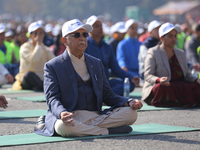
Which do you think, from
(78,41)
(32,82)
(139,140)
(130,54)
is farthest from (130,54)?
(139,140)

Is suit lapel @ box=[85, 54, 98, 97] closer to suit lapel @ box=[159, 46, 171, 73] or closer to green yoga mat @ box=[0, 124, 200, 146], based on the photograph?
green yoga mat @ box=[0, 124, 200, 146]

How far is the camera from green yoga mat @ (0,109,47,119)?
595 cm

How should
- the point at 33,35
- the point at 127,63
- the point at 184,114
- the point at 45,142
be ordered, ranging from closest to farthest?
the point at 45,142 → the point at 184,114 → the point at 33,35 → the point at 127,63

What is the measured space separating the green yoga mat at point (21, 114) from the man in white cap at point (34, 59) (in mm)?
2959

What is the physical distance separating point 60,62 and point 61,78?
0.20 metres

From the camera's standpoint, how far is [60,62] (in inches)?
182

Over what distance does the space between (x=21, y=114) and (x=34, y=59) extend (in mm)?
3331

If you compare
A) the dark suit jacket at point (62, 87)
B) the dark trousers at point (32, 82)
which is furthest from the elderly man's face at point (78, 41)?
the dark trousers at point (32, 82)

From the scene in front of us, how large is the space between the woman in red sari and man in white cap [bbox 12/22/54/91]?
3.11 metres

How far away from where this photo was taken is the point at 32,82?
943 cm

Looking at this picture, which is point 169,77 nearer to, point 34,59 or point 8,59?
point 34,59

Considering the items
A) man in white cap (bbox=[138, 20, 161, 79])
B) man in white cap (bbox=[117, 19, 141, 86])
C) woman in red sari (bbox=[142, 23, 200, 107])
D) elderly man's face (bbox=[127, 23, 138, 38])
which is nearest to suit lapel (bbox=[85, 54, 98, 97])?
woman in red sari (bbox=[142, 23, 200, 107])

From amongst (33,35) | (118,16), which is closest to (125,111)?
(33,35)

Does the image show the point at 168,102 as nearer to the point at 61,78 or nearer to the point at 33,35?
the point at 61,78
